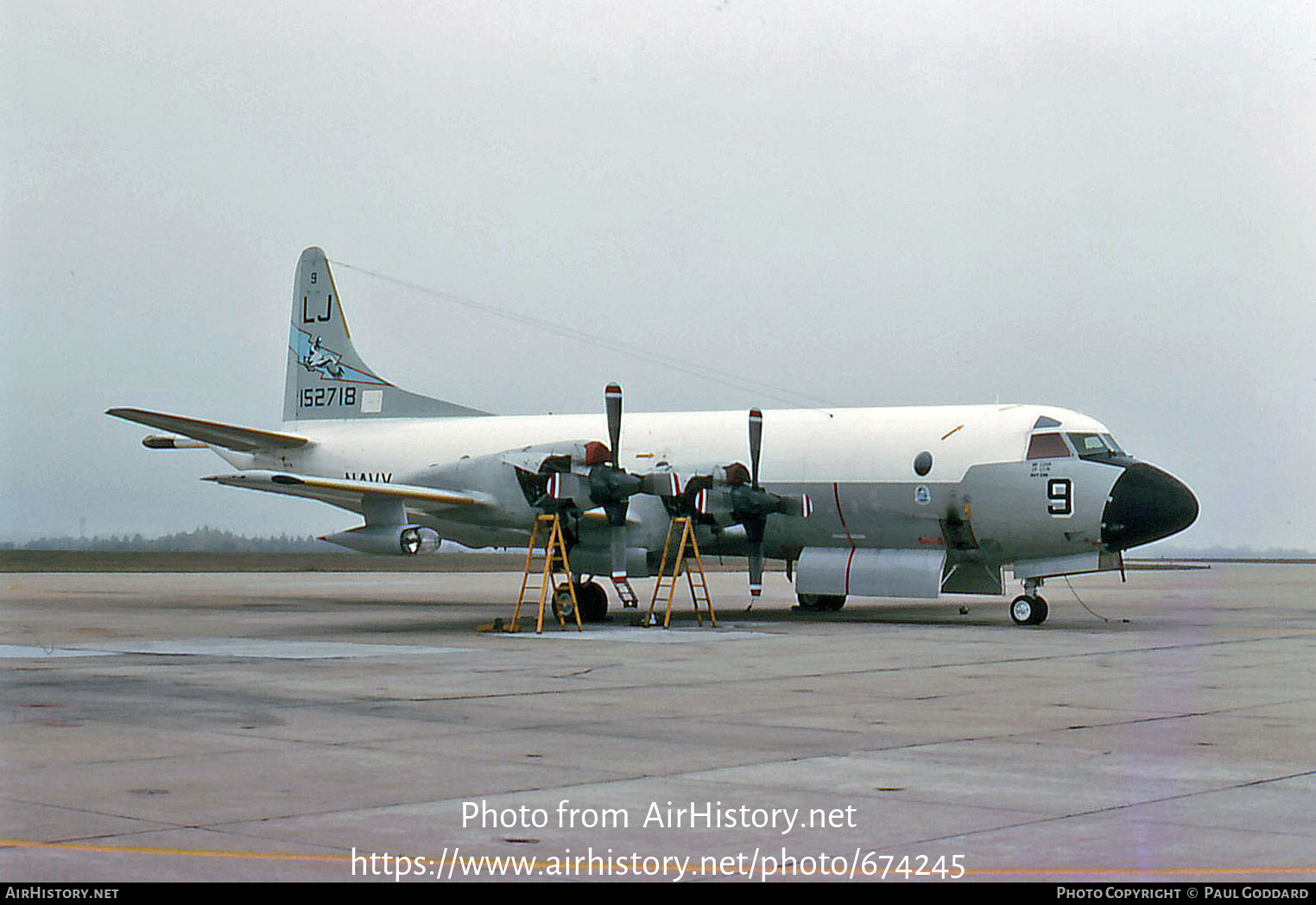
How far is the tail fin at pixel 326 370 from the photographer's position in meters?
33.8

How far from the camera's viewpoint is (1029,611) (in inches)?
1011

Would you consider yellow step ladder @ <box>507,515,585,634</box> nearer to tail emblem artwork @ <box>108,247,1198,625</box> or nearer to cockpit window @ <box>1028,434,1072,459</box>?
tail emblem artwork @ <box>108,247,1198,625</box>

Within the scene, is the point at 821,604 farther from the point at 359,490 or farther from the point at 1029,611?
the point at 359,490

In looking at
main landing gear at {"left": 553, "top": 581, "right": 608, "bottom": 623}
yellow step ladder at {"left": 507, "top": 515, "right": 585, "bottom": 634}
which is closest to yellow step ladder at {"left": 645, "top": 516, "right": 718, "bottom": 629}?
main landing gear at {"left": 553, "top": 581, "right": 608, "bottom": 623}

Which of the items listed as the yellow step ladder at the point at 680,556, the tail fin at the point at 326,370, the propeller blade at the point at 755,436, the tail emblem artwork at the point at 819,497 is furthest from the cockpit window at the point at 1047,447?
the tail fin at the point at 326,370

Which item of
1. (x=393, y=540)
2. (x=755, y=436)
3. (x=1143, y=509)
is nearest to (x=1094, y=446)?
(x=1143, y=509)

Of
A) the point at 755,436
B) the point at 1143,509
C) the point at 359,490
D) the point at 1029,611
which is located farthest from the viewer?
the point at 755,436

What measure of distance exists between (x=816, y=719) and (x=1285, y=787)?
168 inches

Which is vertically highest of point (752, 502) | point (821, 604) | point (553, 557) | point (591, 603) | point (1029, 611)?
point (752, 502)

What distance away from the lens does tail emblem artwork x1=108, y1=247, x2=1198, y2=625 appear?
24906 mm

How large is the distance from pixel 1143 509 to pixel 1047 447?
6.68 ft

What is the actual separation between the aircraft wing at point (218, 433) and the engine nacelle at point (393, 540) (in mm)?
4716
